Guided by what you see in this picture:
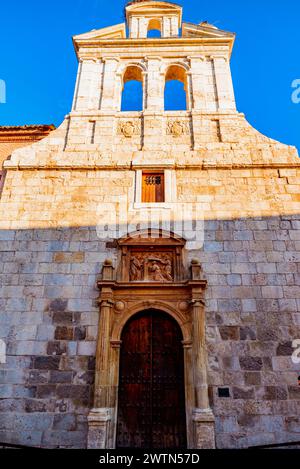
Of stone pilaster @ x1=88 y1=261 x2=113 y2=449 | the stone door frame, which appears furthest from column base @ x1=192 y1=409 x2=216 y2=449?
stone pilaster @ x1=88 y1=261 x2=113 y2=449

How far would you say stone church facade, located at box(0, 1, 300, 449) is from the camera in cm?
632

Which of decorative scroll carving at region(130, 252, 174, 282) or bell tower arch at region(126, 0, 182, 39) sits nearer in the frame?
decorative scroll carving at region(130, 252, 174, 282)

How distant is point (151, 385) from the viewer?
21.9 feet

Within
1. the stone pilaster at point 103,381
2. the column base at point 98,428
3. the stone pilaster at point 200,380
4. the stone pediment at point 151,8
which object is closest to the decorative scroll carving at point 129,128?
the stone pilaster at point 103,381

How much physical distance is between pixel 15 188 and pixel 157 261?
3.90 m

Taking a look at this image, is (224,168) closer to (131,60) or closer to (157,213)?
(157,213)

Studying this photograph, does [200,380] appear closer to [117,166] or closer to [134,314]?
[134,314]

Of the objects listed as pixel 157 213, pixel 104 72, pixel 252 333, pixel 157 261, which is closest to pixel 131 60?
pixel 104 72

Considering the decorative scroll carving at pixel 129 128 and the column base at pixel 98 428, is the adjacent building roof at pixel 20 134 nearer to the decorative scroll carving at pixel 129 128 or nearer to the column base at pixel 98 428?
the decorative scroll carving at pixel 129 128

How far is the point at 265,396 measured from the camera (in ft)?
21.0

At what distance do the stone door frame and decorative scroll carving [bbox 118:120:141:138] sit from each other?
323cm

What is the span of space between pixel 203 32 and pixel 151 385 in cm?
1033

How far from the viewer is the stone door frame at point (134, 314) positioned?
239 inches

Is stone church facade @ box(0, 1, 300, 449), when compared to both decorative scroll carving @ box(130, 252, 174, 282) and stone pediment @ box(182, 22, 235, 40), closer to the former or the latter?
decorative scroll carving @ box(130, 252, 174, 282)
